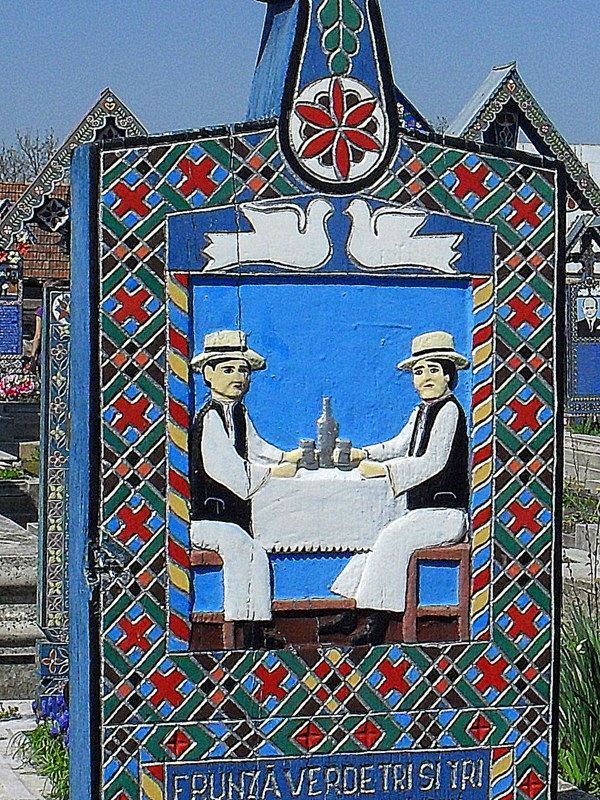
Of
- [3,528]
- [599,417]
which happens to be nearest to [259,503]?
[3,528]

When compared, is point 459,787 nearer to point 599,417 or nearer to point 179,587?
point 179,587

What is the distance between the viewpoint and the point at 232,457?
479cm

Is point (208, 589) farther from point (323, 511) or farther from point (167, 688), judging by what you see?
point (323, 511)

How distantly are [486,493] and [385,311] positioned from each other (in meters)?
0.63

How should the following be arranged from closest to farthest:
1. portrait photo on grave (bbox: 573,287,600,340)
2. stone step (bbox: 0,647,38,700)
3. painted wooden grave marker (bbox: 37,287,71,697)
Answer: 1. painted wooden grave marker (bbox: 37,287,71,697)
2. stone step (bbox: 0,647,38,700)
3. portrait photo on grave (bbox: 573,287,600,340)

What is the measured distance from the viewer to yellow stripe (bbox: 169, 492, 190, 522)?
477 centimetres

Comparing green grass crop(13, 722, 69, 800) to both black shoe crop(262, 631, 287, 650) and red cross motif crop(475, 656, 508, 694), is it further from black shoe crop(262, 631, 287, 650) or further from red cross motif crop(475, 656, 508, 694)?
red cross motif crop(475, 656, 508, 694)

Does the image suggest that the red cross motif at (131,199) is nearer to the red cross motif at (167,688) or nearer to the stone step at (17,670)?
the red cross motif at (167,688)

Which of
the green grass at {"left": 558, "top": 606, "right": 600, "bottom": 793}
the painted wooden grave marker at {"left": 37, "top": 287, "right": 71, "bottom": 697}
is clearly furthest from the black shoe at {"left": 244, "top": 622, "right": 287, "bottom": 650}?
the painted wooden grave marker at {"left": 37, "top": 287, "right": 71, "bottom": 697}

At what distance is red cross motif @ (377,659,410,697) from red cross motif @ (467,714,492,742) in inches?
10.1

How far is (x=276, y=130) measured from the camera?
15.8 ft

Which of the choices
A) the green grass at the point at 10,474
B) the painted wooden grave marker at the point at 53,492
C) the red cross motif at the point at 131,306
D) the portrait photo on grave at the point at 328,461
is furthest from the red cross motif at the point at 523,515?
the green grass at the point at 10,474

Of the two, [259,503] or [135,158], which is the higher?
[135,158]

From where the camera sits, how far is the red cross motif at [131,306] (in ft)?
15.4
